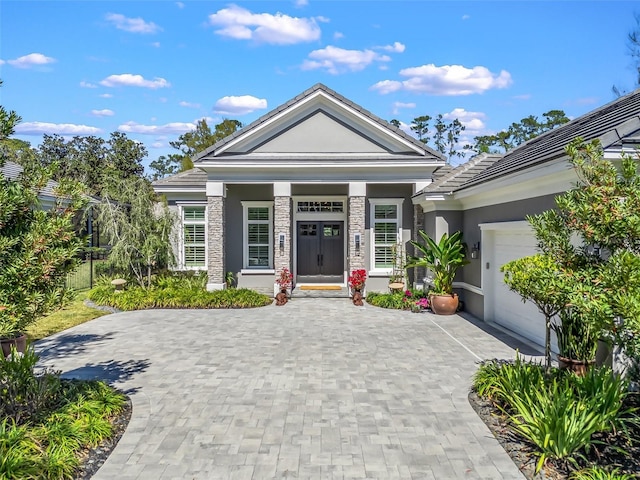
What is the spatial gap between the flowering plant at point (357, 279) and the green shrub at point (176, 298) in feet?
9.62

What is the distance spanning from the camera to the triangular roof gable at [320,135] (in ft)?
52.2

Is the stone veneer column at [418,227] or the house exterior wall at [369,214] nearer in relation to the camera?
the stone veneer column at [418,227]

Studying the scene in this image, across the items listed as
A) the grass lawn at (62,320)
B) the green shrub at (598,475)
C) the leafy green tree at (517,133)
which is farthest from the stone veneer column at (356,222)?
the leafy green tree at (517,133)

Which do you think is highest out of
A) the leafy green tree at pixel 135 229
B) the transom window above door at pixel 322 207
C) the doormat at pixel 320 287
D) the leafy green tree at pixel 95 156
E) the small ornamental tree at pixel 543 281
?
the leafy green tree at pixel 95 156

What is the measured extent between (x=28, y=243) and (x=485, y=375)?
660 centimetres

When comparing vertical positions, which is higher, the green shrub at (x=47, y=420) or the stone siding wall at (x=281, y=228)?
the stone siding wall at (x=281, y=228)

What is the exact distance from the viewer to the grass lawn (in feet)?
37.6

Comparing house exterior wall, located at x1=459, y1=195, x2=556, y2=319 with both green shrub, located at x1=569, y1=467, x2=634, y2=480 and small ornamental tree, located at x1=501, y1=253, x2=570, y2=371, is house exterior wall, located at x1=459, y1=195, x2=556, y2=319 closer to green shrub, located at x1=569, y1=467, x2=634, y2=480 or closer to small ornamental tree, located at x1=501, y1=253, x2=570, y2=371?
small ornamental tree, located at x1=501, y1=253, x2=570, y2=371

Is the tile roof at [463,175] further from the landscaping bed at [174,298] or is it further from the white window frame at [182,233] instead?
the white window frame at [182,233]

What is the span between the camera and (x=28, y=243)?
4.97 meters

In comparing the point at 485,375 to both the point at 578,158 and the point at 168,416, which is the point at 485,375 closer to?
the point at 578,158

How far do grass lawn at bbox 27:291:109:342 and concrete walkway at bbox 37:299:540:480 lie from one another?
0.49 metres

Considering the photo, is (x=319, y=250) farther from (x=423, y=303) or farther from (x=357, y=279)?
(x=423, y=303)

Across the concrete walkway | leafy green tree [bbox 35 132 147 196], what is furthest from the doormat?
leafy green tree [bbox 35 132 147 196]
